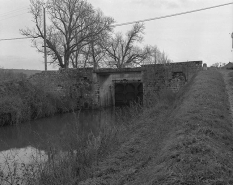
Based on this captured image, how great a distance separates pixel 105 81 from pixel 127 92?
2.80 m

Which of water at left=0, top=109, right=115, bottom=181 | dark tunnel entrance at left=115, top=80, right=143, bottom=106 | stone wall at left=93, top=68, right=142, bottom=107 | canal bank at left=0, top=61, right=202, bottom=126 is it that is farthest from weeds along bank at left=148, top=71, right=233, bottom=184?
dark tunnel entrance at left=115, top=80, right=143, bottom=106

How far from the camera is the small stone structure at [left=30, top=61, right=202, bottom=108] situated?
17.2 metres

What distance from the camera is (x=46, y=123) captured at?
573 inches

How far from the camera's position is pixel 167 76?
57.6ft

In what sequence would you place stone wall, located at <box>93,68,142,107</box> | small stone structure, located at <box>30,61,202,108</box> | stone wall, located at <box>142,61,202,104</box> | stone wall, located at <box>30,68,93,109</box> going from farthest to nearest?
stone wall, located at <box>93,68,142,107</box> < stone wall, located at <box>30,68,93,109</box> < small stone structure, located at <box>30,61,202,108</box> < stone wall, located at <box>142,61,202,104</box>

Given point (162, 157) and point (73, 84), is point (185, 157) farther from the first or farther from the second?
point (73, 84)

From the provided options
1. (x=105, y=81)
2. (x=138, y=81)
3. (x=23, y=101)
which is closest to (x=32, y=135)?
(x=23, y=101)

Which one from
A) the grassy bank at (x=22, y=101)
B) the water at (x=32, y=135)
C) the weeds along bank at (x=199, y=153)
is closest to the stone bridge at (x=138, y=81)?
the grassy bank at (x=22, y=101)

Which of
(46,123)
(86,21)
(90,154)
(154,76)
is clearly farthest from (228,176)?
(86,21)

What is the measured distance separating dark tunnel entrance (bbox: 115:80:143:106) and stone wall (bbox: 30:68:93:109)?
12.9ft

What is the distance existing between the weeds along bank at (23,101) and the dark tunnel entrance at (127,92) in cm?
652

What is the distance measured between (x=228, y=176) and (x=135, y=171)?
Result: 1688 millimetres

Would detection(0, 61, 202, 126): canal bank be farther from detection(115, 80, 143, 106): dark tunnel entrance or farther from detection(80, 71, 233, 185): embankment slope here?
detection(80, 71, 233, 185): embankment slope

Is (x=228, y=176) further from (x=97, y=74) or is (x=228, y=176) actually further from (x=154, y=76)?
(x=97, y=74)
